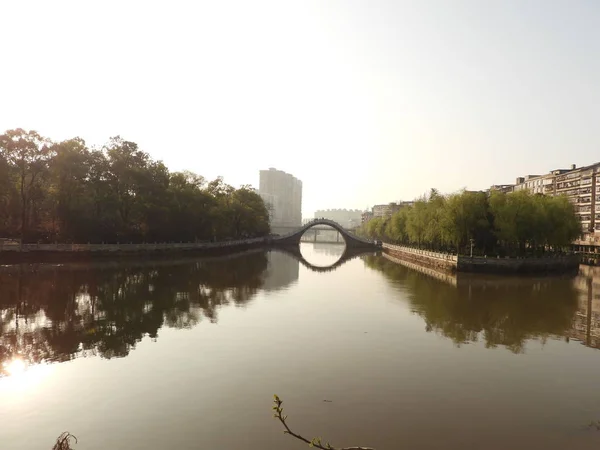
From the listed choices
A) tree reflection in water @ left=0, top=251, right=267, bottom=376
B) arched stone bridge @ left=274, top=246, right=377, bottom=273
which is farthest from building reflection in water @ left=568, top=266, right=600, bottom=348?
arched stone bridge @ left=274, top=246, right=377, bottom=273

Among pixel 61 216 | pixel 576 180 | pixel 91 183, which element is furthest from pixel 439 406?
pixel 576 180

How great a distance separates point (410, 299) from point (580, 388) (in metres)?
22.1

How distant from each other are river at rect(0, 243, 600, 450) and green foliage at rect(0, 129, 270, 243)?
75.4 feet

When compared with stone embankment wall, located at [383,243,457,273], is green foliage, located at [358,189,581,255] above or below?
above

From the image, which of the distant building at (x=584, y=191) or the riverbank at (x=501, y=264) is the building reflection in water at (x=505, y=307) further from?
the distant building at (x=584, y=191)

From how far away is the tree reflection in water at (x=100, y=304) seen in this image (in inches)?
827

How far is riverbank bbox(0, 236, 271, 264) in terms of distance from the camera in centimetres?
5231

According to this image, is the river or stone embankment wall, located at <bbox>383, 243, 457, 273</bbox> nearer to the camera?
the river

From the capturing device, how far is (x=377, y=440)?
12.7 meters

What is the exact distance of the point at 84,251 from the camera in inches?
2295

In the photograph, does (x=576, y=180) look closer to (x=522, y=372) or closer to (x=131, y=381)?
(x=522, y=372)

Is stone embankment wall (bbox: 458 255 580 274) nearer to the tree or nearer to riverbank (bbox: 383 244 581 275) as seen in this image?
riverbank (bbox: 383 244 581 275)

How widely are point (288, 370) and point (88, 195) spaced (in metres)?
54.2

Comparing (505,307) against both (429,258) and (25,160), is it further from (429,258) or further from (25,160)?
(25,160)
